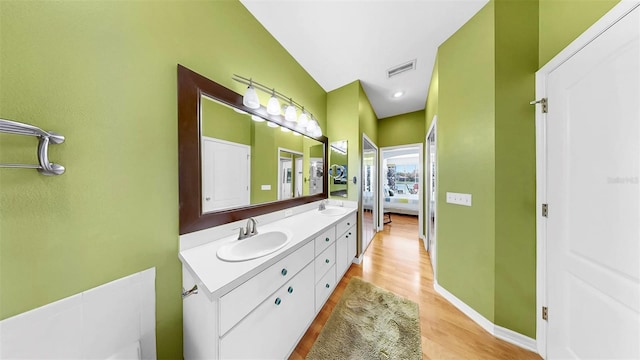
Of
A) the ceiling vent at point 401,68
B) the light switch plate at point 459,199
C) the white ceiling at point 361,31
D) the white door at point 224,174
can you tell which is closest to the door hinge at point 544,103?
the light switch plate at point 459,199

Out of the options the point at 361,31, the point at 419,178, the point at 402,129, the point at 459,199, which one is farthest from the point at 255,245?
the point at 402,129

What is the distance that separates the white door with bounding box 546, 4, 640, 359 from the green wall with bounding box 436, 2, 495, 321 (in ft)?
0.99

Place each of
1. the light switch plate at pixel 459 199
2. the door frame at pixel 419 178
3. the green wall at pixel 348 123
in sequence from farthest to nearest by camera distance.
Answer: the door frame at pixel 419 178, the green wall at pixel 348 123, the light switch plate at pixel 459 199

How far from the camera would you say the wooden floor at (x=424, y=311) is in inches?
49.7

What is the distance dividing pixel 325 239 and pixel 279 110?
1279 millimetres

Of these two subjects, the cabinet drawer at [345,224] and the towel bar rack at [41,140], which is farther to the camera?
the cabinet drawer at [345,224]

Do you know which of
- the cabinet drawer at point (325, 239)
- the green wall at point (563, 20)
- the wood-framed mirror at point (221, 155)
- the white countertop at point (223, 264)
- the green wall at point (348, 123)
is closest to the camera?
the white countertop at point (223, 264)

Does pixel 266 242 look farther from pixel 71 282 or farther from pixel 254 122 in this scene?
pixel 254 122

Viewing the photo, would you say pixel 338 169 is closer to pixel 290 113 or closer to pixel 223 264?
pixel 290 113

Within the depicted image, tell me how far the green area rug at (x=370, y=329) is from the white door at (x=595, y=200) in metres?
0.88

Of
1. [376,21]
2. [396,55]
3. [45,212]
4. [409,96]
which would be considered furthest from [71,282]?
[409,96]

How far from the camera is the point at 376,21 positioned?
1.55m

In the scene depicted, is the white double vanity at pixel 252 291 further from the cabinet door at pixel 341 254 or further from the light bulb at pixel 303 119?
the light bulb at pixel 303 119

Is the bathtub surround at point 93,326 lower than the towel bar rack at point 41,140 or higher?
lower
